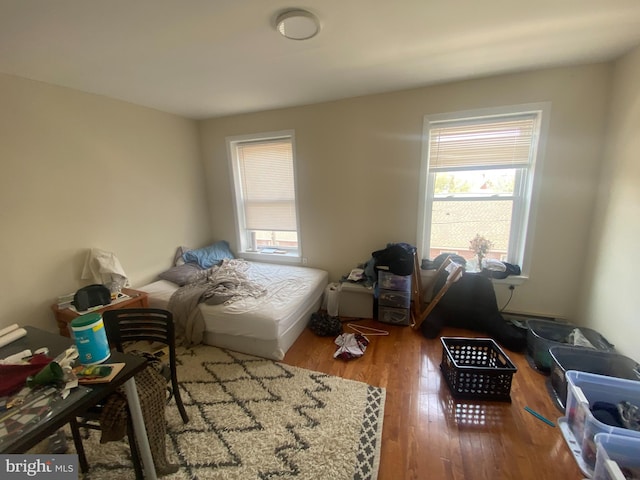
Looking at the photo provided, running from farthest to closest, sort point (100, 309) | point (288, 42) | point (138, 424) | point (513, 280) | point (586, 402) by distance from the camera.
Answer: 1. point (513, 280)
2. point (100, 309)
3. point (288, 42)
4. point (586, 402)
5. point (138, 424)

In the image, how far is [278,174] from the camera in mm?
3465

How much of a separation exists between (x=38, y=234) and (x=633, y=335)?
4.57 meters

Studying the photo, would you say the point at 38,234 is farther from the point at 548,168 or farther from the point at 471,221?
the point at 548,168

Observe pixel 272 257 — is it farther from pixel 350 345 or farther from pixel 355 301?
pixel 350 345

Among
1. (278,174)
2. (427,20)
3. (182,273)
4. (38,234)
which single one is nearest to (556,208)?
(427,20)

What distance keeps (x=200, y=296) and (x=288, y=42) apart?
86.8 inches

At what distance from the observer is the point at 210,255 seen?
354 centimetres

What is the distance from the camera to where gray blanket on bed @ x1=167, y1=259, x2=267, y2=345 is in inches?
96.1

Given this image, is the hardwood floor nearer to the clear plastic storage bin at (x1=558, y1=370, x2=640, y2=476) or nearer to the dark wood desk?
the clear plastic storage bin at (x1=558, y1=370, x2=640, y2=476)

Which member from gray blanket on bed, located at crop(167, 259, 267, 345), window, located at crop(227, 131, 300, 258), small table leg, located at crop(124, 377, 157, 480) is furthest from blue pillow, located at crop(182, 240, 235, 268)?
small table leg, located at crop(124, 377, 157, 480)

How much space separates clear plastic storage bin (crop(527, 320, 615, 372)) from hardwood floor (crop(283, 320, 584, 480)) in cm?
11

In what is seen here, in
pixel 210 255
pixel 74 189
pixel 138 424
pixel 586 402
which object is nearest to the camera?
pixel 138 424

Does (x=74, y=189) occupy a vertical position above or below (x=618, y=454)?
above

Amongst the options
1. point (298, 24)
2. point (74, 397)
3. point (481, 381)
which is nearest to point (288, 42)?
point (298, 24)
